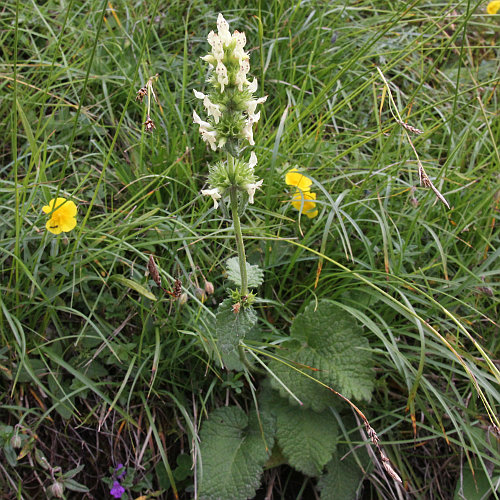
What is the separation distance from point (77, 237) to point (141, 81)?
0.92 m

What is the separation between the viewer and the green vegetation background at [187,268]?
5.97 feet

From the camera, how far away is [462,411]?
77.4 inches

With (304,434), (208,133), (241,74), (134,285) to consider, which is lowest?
(304,434)

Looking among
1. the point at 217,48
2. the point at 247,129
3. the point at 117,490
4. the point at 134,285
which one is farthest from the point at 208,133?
the point at 117,490

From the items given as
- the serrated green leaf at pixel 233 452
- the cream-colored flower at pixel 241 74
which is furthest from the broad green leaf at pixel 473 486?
the cream-colored flower at pixel 241 74

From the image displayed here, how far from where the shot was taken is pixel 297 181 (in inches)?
80.9

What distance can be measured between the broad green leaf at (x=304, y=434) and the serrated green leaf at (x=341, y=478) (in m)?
0.09

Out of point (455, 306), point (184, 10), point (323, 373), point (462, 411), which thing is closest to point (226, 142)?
point (323, 373)

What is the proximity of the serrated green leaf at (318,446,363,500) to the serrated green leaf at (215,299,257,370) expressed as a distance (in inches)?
28.1

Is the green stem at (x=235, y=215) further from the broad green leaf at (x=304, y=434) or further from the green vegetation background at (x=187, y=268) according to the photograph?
the broad green leaf at (x=304, y=434)

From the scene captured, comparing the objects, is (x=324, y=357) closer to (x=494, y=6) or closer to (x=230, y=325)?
(x=230, y=325)

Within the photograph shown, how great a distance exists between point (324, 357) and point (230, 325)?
21.3 inches

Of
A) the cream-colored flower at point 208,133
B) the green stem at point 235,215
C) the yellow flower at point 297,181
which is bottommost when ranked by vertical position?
the yellow flower at point 297,181

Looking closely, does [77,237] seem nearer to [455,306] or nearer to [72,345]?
[72,345]
